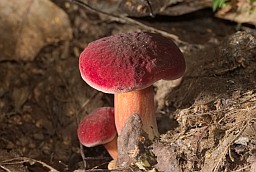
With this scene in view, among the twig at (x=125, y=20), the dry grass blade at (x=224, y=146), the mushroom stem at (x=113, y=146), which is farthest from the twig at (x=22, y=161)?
the twig at (x=125, y=20)

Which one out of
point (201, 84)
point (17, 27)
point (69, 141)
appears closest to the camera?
point (201, 84)

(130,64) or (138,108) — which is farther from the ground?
(130,64)

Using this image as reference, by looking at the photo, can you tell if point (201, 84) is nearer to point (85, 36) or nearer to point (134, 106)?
point (134, 106)

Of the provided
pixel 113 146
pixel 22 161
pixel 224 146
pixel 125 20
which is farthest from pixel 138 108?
pixel 125 20

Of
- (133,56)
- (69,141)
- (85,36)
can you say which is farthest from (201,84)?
(85,36)

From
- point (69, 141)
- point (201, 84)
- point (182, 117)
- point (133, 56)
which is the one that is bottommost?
point (69, 141)

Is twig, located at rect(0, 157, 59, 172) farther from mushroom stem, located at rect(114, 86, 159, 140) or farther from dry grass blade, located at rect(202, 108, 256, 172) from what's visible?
dry grass blade, located at rect(202, 108, 256, 172)

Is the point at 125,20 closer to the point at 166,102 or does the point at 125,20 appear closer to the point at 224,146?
the point at 166,102
